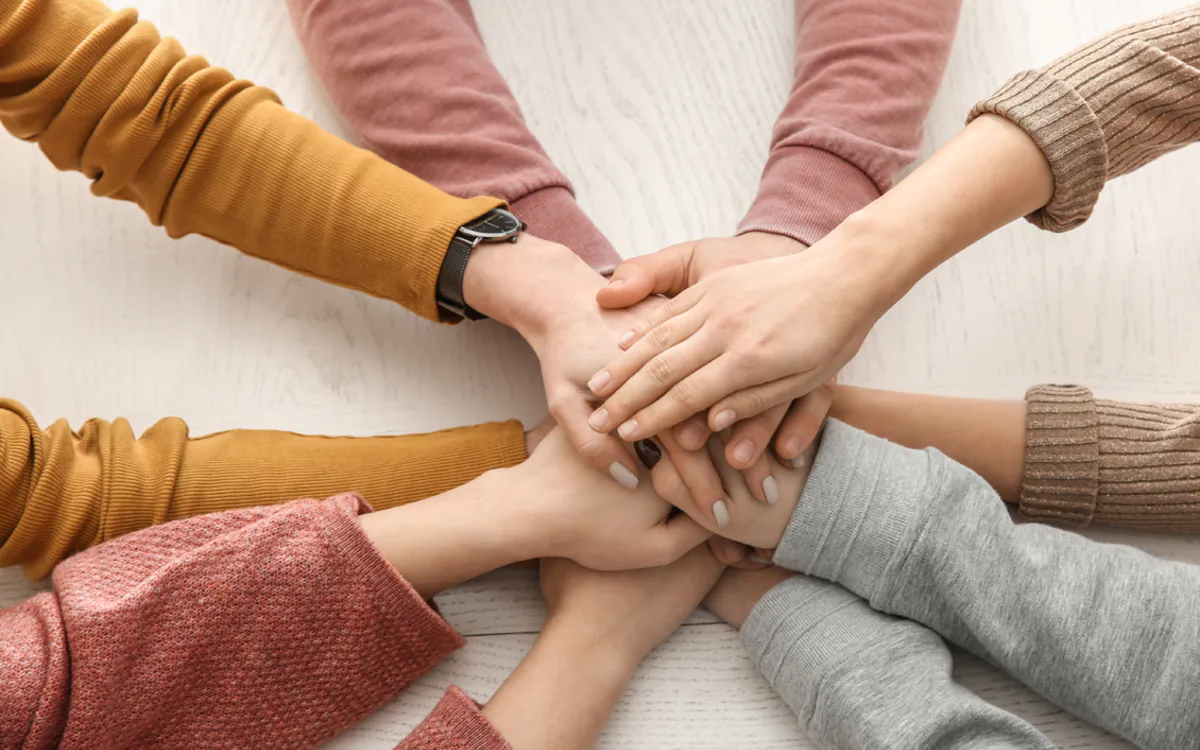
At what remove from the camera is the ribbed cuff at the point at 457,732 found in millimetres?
668

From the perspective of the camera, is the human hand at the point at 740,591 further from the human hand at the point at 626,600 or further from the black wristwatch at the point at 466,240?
the black wristwatch at the point at 466,240

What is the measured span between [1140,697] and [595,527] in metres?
0.39

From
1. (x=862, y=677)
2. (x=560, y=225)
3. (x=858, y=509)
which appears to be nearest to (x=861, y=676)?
(x=862, y=677)

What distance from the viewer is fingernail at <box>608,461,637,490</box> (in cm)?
73

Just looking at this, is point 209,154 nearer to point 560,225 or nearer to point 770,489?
point 560,225

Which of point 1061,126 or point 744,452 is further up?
point 1061,126

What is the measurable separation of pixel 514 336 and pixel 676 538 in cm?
24

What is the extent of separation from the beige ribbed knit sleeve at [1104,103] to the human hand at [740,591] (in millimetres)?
362

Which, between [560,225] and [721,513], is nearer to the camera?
[721,513]

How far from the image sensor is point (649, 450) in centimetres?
74

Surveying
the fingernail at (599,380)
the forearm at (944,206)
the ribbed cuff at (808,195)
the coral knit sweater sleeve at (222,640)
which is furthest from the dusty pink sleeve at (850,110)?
the coral knit sweater sleeve at (222,640)

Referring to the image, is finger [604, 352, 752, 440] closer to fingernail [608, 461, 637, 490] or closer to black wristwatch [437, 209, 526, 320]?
fingernail [608, 461, 637, 490]

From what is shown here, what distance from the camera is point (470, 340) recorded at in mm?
867

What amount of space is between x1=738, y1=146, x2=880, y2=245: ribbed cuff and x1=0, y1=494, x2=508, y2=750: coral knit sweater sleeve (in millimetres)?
413
